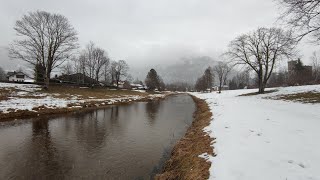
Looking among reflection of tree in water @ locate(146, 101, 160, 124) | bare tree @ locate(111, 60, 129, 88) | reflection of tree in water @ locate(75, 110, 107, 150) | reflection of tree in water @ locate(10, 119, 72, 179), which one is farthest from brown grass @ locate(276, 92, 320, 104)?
bare tree @ locate(111, 60, 129, 88)

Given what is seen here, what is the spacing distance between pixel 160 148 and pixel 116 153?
8.04ft

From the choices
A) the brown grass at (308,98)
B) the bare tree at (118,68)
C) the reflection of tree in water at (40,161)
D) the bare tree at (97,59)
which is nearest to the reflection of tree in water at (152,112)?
the reflection of tree in water at (40,161)

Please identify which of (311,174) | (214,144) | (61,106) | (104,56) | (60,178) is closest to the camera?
(311,174)

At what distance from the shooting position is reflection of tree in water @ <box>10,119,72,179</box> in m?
7.73

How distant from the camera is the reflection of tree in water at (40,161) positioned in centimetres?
773

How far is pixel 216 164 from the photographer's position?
21.9 feet

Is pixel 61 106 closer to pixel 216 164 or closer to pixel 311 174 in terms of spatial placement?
pixel 216 164

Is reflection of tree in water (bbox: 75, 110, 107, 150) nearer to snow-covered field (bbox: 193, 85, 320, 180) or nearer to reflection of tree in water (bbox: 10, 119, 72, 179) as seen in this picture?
reflection of tree in water (bbox: 10, 119, 72, 179)

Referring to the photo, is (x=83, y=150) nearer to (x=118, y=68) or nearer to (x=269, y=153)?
(x=269, y=153)

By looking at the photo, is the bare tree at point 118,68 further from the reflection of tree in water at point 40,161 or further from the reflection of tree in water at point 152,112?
the reflection of tree in water at point 40,161

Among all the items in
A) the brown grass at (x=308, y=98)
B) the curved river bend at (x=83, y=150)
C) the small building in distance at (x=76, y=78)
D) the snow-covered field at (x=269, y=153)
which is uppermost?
the small building in distance at (x=76, y=78)

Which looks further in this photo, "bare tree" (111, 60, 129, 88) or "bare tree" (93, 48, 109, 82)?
"bare tree" (111, 60, 129, 88)

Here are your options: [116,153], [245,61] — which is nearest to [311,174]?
[116,153]

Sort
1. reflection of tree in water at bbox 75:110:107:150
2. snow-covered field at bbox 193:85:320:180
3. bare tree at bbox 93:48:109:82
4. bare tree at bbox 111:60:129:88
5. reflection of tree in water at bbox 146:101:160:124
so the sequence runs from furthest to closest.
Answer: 1. bare tree at bbox 111:60:129:88
2. bare tree at bbox 93:48:109:82
3. reflection of tree in water at bbox 146:101:160:124
4. reflection of tree in water at bbox 75:110:107:150
5. snow-covered field at bbox 193:85:320:180
